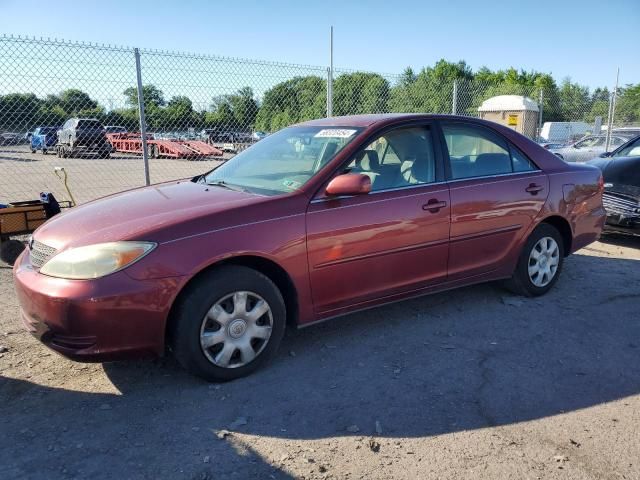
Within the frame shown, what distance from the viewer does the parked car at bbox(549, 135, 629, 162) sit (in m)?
17.1

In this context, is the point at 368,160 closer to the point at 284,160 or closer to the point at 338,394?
the point at 284,160

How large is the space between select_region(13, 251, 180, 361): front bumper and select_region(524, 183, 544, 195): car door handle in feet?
10.2

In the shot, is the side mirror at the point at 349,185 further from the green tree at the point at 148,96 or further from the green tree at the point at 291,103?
the green tree at the point at 291,103

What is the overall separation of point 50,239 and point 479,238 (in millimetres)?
3123

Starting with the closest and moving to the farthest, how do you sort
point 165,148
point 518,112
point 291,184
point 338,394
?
point 338,394 → point 291,184 → point 165,148 → point 518,112

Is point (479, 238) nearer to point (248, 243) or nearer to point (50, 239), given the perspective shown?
point (248, 243)

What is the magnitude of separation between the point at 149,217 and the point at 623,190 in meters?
6.31

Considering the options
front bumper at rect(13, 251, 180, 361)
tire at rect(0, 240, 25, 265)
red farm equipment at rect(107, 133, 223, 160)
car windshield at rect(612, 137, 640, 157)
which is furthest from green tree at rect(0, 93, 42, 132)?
car windshield at rect(612, 137, 640, 157)

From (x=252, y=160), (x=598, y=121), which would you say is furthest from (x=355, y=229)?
(x=598, y=121)

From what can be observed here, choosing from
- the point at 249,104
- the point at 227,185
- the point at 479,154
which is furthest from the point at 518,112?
the point at 227,185

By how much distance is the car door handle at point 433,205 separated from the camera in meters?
3.90

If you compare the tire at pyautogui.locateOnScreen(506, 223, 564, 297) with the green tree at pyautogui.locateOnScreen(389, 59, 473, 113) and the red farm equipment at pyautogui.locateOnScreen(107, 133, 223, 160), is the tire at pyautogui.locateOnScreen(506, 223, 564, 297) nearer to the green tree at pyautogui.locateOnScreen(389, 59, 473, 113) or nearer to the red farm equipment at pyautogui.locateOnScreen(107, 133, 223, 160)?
the green tree at pyautogui.locateOnScreen(389, 59, 473, 113)

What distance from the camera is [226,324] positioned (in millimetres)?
3166

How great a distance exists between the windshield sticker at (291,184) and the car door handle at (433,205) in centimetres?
98
